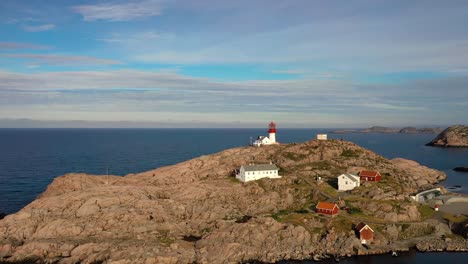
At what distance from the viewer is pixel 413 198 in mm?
85938

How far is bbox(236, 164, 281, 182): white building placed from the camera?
9132cm

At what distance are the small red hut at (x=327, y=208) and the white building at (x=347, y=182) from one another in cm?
1235

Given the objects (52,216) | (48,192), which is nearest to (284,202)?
(52,216)

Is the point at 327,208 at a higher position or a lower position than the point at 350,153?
lower

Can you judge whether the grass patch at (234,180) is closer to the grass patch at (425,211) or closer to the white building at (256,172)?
the white building at (256,172)

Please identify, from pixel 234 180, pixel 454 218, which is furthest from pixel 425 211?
pixel 234 180

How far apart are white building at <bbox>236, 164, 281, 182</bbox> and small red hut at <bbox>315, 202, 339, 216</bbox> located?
1984 centimetres

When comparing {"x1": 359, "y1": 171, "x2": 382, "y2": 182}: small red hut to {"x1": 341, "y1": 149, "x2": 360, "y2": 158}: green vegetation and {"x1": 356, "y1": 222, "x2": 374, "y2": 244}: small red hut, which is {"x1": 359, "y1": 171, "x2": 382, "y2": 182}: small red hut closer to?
{"x1": 341, "y1": 149, "x2": 360, "y2": 158}: green vegetation

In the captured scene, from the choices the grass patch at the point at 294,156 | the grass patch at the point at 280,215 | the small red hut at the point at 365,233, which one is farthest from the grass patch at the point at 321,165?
the small red hut at the point at 365,233

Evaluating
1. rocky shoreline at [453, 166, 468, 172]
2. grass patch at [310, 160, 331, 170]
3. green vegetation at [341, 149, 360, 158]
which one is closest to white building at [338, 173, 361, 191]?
grass patch at [310, 160, 331, 170]

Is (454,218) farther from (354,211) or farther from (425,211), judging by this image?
(354,211)

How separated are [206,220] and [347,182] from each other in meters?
32.4

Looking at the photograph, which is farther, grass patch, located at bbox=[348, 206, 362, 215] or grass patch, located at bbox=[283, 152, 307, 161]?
grass patch, located at bbox=[283, 152, 307, 161]

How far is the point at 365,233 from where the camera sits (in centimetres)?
6756
